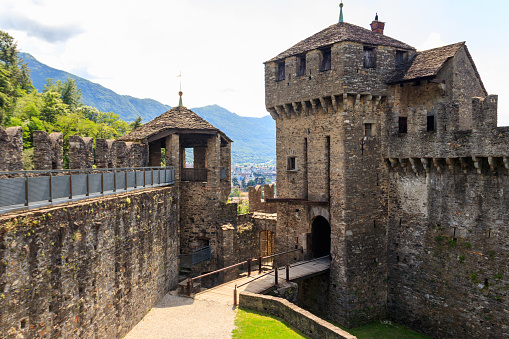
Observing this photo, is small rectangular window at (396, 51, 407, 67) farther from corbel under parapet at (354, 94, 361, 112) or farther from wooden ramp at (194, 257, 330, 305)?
wooden ramp at (194, 257, 330, 305)

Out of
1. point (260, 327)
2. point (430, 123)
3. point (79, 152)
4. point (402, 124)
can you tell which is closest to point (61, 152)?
point (79, 152)

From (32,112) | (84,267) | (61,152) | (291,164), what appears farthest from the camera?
(32,112)

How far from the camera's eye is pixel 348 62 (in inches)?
687

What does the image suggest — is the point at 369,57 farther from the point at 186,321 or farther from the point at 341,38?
the point at 186,321

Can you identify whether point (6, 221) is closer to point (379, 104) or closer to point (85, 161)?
point (85, 161)

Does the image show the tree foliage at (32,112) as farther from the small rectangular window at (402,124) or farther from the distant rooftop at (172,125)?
the small rectangular window at (402,124)

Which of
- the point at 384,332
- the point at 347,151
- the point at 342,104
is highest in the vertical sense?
the point at 342,104

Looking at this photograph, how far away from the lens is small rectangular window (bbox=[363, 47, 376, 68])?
18.2m

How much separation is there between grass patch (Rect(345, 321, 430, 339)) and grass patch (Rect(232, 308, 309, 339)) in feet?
16.1

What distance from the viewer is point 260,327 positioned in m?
13.1

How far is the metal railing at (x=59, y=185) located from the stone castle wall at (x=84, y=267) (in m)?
Result: 0.29

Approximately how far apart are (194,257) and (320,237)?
21.9 feet

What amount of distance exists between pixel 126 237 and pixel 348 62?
1184cm

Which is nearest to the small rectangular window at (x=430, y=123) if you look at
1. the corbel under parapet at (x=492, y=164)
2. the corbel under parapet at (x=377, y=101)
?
the corbel under parapet at (x=377, y=101)
